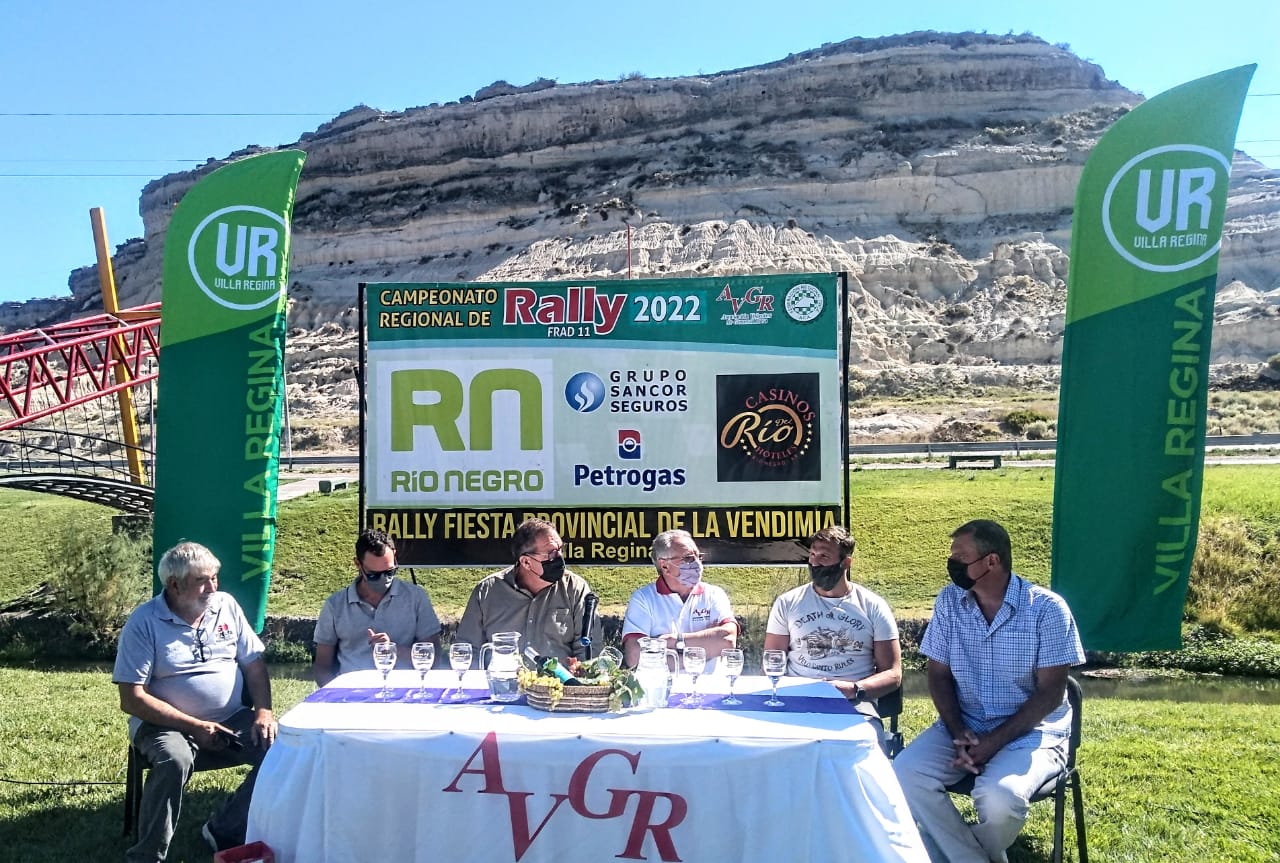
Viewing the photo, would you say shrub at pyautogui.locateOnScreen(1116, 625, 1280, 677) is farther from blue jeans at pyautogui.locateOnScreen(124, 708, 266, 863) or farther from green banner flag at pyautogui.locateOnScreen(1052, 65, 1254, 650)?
blue jeans at pyautogui.locateOnScreen(124, 708, 266, 863)

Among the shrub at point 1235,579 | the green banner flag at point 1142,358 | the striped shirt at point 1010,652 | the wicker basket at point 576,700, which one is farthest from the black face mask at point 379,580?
the shrub at point 1235,579

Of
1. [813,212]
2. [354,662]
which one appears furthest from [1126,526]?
[813,212]

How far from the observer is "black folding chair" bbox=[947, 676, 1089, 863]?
4.02 metres

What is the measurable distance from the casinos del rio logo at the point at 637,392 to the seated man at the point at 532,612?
1.53 metres

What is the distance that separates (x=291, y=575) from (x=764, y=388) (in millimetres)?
9750

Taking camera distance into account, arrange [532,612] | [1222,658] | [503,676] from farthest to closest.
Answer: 1. [1222,658]
2. [532,612]
3. [503,676]

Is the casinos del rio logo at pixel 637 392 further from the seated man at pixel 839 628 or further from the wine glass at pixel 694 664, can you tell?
the wine glass at pixel 694 664

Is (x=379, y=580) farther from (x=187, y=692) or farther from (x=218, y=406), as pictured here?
(x=218, y=406)

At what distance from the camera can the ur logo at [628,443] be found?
636 centimetres

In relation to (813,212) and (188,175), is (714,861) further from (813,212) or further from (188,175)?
(188,175)

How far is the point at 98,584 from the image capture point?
12.8 metres

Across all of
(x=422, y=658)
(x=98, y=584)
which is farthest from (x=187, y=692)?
(x=98, y=584)

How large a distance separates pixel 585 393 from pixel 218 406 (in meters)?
2.27

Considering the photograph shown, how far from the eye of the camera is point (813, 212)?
235ft
